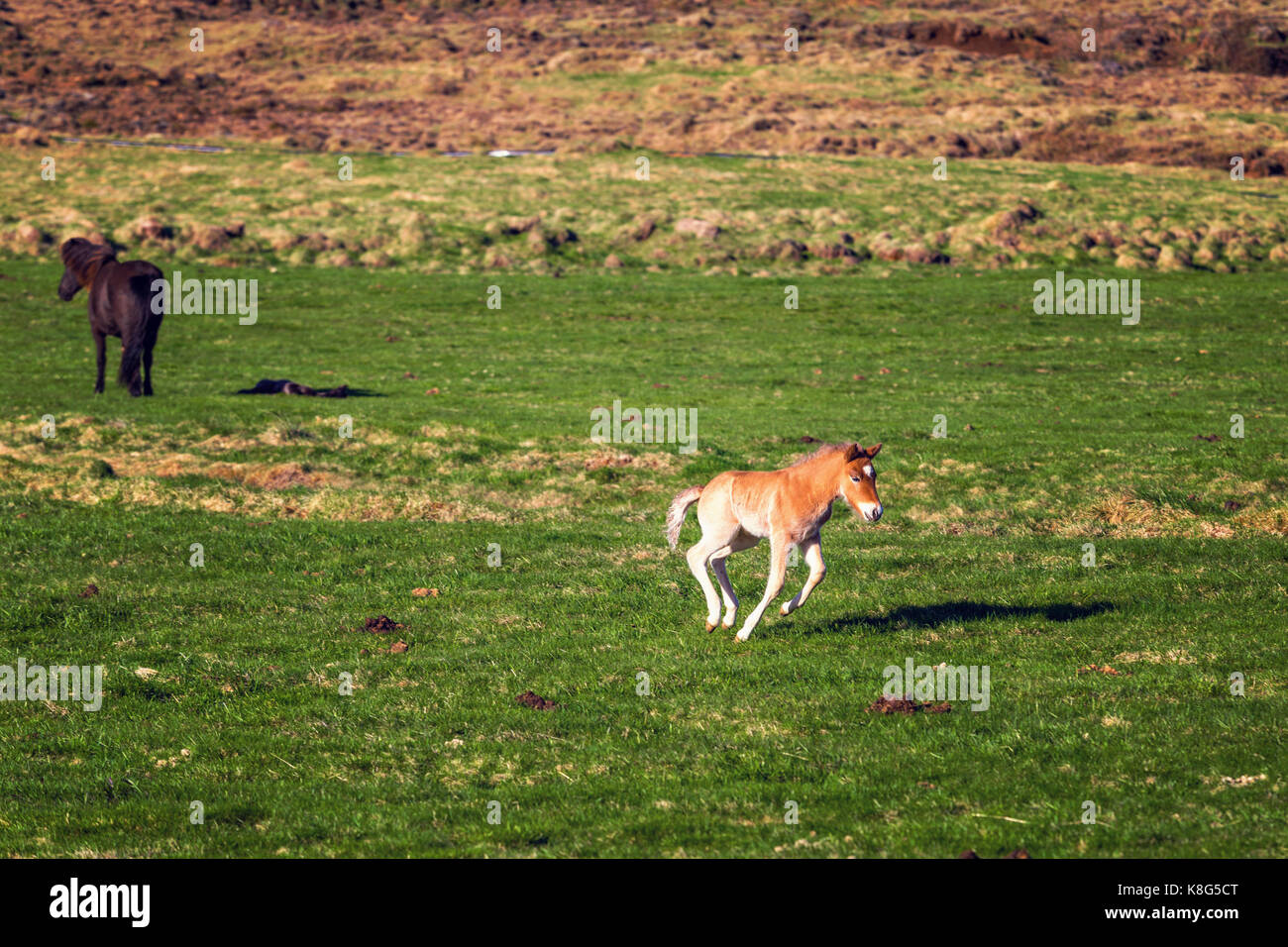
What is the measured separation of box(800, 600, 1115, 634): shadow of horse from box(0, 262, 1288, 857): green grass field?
0.09 meters

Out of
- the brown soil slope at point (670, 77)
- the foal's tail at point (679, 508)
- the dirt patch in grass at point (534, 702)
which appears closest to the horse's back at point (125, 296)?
the foal's tail at point (679, 508)

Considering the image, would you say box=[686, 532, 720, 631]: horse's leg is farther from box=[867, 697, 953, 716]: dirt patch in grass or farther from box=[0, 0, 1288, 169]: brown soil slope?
box=[0, 0, 1288, 169]: brown soil slope

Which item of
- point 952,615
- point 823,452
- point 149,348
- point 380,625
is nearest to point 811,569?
point 823,452

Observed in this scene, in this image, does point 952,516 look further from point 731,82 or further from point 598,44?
point 598,44

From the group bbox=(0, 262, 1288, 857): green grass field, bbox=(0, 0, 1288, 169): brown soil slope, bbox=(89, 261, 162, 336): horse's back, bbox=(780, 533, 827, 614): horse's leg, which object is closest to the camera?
bbox=(0, 262, 1288, 857): green grass field

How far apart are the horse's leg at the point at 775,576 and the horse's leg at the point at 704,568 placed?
0.72 m

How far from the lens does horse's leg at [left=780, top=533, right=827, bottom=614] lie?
607 inches

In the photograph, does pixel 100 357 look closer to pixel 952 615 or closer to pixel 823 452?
pixel 823 452

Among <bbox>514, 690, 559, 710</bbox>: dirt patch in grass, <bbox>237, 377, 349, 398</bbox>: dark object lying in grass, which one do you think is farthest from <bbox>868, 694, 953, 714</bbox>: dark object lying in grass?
<bbox>237, 377, 349, 398</bbox>: dark object lying in grass

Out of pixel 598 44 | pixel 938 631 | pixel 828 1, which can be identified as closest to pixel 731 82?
pixel 598 44

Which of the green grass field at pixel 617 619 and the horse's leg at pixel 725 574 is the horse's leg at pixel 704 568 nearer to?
the horse's leg at pixel 725 574

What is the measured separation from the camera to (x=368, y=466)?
3067 cm

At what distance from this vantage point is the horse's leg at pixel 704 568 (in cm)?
1620
